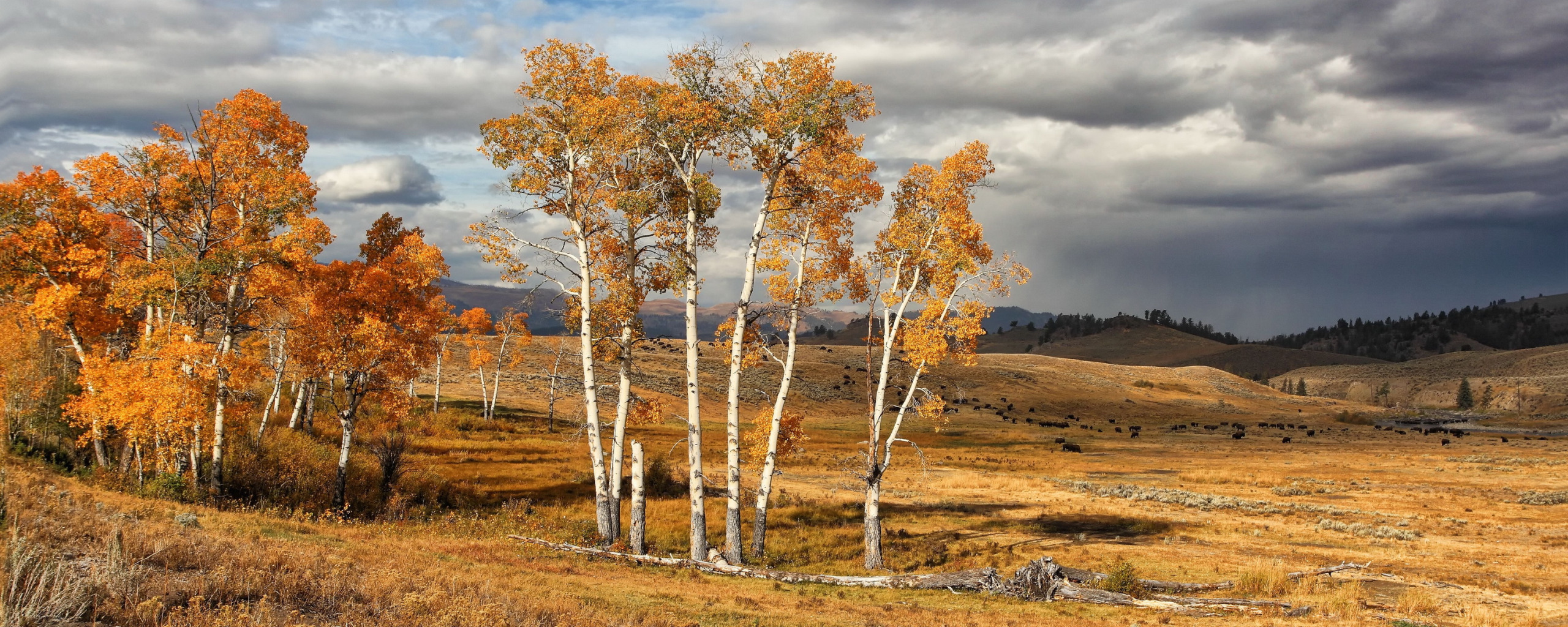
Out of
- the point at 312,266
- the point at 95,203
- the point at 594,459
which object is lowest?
the point at 594,459

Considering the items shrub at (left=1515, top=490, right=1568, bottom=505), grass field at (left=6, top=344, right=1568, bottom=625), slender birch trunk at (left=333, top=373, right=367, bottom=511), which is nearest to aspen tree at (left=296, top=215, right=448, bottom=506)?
slender birch trunk at (left=333, top=373, right=367, bottom=511)

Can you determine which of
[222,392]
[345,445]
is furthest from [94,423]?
[345,445]

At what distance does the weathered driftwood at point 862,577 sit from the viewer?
71.7 feet

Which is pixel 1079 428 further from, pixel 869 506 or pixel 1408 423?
pixel 869 506

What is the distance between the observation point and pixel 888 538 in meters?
32.6

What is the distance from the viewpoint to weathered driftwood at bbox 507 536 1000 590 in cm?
2184

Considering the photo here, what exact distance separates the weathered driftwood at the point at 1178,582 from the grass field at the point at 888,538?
57 cm

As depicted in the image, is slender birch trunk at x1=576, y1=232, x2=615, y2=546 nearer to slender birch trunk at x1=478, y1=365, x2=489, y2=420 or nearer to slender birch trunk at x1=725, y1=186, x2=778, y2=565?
slender birch trunk at x1=725, y1=186, x2=778, y2=565

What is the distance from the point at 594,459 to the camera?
84.4ft

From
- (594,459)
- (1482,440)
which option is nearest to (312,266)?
(594,459)

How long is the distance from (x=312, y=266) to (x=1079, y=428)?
105m

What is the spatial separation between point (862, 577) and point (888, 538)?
411 inches

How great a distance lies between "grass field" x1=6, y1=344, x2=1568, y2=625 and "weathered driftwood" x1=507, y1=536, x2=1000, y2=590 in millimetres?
560

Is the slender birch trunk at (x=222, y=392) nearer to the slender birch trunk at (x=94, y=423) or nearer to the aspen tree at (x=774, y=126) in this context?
the slender birch trunk at (x=94, y=423)
